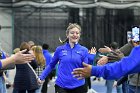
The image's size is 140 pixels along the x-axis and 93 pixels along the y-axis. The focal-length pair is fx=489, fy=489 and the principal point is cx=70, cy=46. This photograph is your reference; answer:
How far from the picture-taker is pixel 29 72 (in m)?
10.9

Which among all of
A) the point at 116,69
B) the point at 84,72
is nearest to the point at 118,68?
the point at 116,69

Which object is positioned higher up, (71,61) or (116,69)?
(116,69)

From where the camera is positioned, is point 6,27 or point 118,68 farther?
point 6,27

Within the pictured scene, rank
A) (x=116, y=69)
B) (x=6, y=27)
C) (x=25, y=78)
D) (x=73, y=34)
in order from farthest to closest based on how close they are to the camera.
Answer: (x=6, y=27) < (x=25, y=78) < (x=73, y=34) < (x=116, y=69)

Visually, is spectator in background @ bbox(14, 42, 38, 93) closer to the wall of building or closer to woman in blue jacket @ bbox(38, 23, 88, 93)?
woman in blue jacket @ bbox(38, 23, 88, 93)

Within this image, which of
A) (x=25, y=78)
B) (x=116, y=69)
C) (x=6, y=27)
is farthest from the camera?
(x=6, y=27)

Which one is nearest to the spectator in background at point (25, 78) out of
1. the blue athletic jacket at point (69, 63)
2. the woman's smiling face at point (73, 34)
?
the blue athletic jacket at point (69, 63)

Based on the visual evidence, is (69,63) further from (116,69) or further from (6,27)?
(6,27)

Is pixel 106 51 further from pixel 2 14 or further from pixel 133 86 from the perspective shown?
pixel 2 14

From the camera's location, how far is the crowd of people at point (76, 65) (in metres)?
5.12

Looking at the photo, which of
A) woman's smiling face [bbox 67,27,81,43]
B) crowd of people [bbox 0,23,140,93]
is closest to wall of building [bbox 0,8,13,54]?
crowd of people [bbox 0,23,140,93]

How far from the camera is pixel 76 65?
842 cm

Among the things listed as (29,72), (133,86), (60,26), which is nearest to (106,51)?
(133,86)

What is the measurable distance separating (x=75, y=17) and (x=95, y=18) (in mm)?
990
